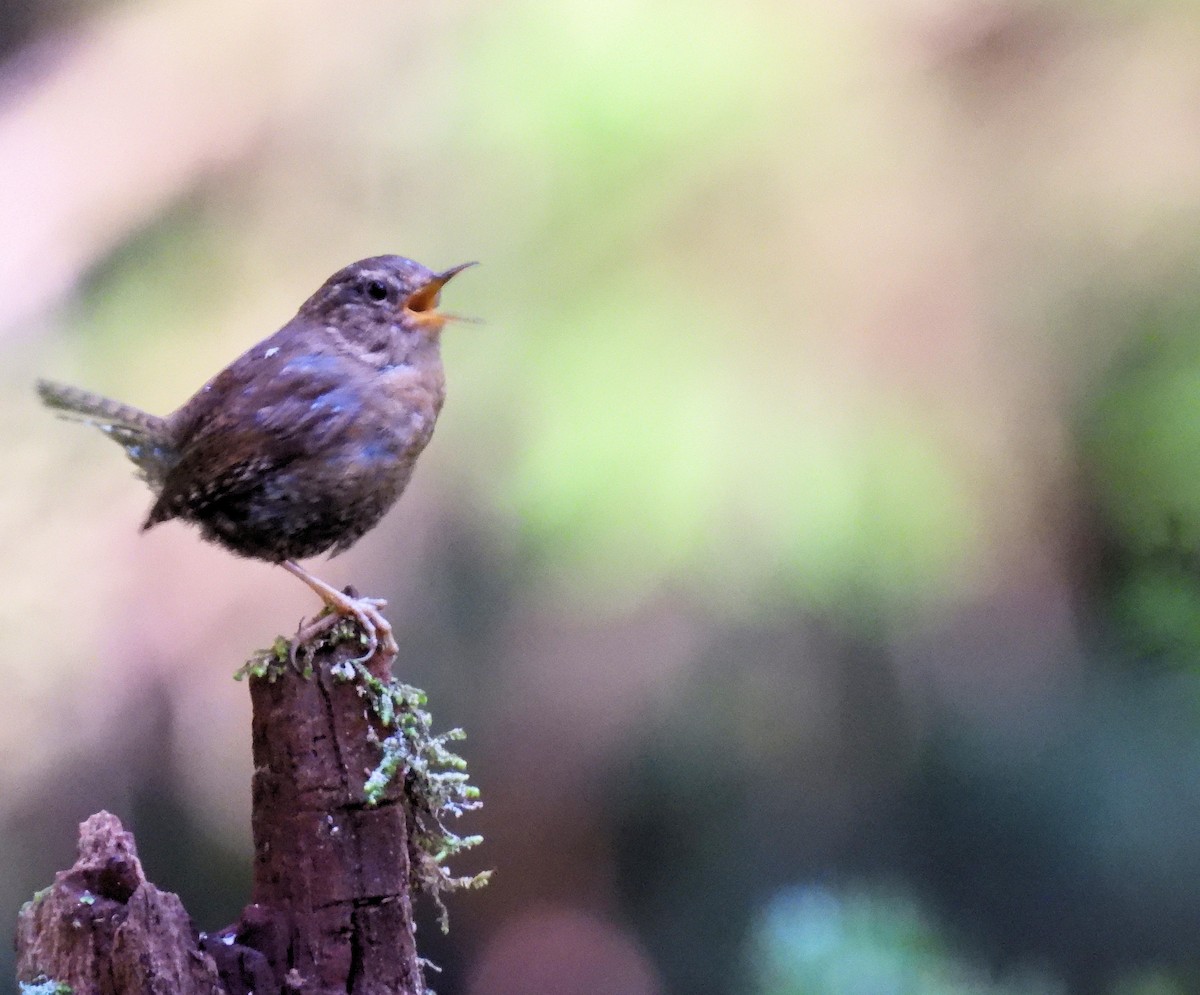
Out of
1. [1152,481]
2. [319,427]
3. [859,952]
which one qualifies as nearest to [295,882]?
[319,427]

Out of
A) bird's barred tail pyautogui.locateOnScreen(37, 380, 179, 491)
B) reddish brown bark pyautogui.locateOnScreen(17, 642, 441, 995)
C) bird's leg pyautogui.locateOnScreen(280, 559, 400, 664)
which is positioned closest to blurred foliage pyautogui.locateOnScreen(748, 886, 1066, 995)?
reddish brown bark pyautogui.locateOnScreen(17, 642, 441, 995)

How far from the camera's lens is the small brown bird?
1780mm

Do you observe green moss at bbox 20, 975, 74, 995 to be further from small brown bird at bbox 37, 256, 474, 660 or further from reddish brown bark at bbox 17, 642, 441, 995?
small brown bird at bbox 37, 256, 474, 660

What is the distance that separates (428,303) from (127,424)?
23.9 inches

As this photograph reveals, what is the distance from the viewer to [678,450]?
8.17 feet

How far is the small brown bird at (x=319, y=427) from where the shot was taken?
1780mm

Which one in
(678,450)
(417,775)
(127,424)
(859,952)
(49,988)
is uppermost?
(127,424)

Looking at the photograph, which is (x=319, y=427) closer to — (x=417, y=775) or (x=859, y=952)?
(x=417, y=775)

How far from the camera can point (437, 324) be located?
1954 millimetres

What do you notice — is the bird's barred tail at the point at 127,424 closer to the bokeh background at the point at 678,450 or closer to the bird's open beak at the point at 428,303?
the bokeh background at the point at 678,450

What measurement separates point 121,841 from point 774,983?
1.44 meters

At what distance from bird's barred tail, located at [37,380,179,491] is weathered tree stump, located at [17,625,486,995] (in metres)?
0.60

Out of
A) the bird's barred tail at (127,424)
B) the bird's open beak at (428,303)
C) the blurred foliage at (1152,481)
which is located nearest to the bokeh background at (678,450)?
the blurred foliage at (1152,481)

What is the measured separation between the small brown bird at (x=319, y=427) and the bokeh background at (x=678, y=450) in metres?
0.56
